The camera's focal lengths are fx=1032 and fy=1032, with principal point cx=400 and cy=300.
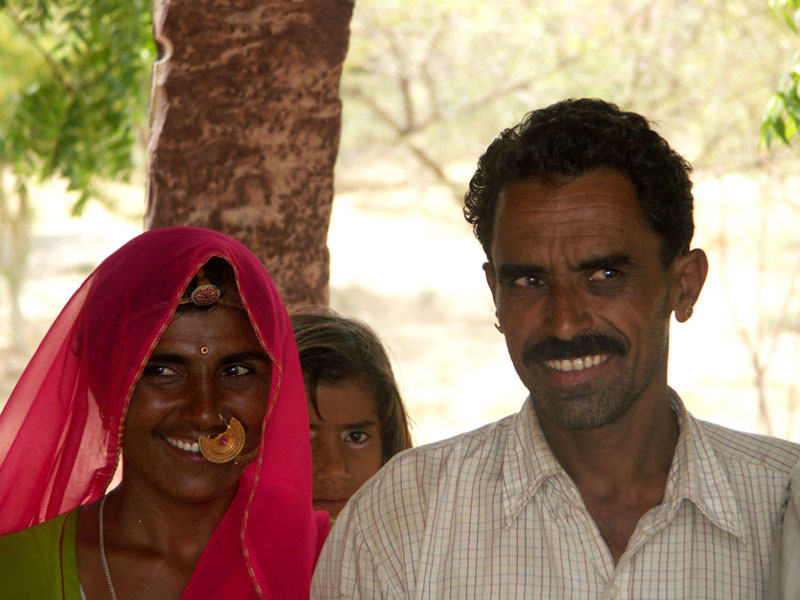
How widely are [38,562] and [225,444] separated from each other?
49 cm

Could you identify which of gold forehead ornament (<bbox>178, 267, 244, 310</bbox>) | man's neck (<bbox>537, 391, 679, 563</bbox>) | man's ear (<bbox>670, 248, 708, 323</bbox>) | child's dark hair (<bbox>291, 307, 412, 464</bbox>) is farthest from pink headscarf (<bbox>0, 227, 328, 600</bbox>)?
man's ear (<bbox>670, 248, 708, 323</bbox>)

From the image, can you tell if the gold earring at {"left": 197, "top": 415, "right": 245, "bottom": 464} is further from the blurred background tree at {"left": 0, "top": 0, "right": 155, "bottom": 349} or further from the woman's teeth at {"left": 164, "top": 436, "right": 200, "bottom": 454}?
the blurred background tree at {"left": 0, "top": 0, "right": 155, "bottom": 349}

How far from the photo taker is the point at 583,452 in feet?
7.32

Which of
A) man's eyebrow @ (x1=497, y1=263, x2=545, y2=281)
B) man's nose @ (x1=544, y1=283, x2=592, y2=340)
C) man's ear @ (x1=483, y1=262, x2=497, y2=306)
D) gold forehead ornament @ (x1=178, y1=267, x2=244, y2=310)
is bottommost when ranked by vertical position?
man's nose @ (x1=544, y1=283, x2=592, y2=340)

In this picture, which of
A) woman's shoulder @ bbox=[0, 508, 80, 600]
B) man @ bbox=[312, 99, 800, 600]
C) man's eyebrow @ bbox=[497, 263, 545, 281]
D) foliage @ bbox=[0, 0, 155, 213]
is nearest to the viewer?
man @ bbox=[312, 99, 800, 600]

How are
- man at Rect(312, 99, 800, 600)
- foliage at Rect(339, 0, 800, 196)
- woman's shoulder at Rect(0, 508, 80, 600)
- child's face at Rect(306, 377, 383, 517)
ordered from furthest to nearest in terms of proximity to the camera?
foliage at Rect(339, 0, 800, 196), child's face at Rect(306, 377, 383, 517), woman's shoulder at Rect(0, 508, 80, 600), man at Rect(312, 99, 800, 600)

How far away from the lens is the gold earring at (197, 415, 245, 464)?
2.31m

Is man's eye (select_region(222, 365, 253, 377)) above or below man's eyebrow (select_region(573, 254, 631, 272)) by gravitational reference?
below

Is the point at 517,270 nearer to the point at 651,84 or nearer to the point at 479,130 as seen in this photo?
the point at 651,84

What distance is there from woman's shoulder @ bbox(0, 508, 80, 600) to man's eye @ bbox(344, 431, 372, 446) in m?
0.93

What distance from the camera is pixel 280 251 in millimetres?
3221

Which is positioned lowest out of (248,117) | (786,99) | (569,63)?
Result: (248,117)

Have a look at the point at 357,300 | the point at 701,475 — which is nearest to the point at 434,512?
the point at 701,475

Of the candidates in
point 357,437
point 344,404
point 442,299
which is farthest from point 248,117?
point 442,299
